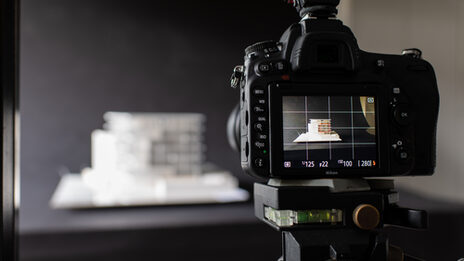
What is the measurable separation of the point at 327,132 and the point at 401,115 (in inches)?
4.0

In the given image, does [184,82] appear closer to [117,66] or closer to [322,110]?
[117,66]

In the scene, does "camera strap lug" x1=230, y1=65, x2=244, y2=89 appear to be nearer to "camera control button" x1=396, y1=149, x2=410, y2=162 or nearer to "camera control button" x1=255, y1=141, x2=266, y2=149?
"camera control button" x1=255, y1=141, x2=266, y2=149

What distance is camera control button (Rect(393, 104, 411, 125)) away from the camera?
580 mm

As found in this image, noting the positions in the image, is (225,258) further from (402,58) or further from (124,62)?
(402,58)

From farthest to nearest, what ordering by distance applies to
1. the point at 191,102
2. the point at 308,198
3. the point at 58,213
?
the point at 191,102 → the point at 58,213 → the point at 308,198

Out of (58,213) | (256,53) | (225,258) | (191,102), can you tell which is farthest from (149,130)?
(256,53)

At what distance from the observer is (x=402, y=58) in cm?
62

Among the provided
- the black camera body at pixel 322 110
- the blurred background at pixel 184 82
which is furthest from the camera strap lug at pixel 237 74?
the blurred background at pixel 184 82

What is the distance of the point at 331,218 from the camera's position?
0.56 m

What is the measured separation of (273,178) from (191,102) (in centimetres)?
152

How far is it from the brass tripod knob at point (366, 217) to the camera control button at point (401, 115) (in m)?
0.12

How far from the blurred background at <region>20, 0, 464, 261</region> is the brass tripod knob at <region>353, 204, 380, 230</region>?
109 cm

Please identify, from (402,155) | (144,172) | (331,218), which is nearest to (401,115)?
(402,155)

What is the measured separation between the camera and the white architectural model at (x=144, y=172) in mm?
1789
